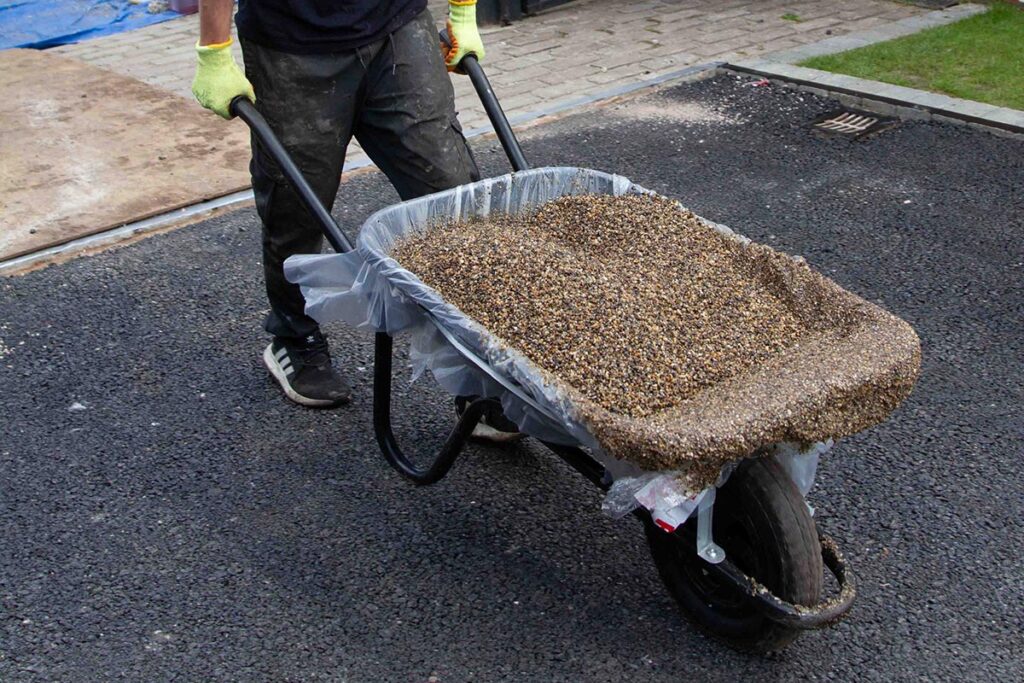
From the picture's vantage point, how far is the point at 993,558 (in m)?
2.99

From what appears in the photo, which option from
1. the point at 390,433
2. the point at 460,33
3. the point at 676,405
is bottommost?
the point at 390,433

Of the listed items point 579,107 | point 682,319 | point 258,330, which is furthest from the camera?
point 579,107

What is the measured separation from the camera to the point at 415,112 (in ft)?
10.6

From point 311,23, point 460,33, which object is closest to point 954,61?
point 460,33

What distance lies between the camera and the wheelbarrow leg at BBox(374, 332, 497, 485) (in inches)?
109

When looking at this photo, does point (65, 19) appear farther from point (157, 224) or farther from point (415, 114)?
point (415, 114)

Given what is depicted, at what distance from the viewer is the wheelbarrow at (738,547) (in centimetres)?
238

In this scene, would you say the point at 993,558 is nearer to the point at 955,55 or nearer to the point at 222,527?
the point at 222,527

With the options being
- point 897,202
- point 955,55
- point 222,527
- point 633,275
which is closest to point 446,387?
point 633,275

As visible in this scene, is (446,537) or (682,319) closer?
(682,319)

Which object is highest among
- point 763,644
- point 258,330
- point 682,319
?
point 682,319

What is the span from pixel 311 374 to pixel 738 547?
165 cm

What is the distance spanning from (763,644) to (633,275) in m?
0.89

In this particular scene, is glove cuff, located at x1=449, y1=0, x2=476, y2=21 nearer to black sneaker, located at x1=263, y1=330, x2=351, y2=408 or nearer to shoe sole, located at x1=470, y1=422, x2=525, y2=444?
black sneaker, located at x1=263, y1=330, x2=351, y2=408
